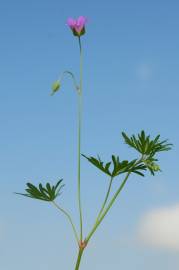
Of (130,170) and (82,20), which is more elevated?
(82,20)

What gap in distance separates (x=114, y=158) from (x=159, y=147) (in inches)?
18.1

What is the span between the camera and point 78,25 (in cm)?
388

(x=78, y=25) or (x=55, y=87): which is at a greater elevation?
(x=78, y=25)

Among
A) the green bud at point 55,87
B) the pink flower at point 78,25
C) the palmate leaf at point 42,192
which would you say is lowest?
the palmate leaf at point 42,192

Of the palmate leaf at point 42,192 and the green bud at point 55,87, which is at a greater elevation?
the green bud at point 55,87

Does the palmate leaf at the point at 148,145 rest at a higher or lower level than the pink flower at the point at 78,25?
lower

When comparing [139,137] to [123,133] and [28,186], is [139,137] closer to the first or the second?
[123,133]

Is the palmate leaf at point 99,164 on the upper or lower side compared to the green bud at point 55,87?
lower

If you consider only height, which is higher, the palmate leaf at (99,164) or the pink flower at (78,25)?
the pink flower at (78,25)

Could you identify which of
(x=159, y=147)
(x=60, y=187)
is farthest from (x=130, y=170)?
(x=60, y=187)

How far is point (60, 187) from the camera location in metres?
4.03

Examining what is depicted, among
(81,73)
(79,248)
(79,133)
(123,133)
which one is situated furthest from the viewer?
(123,133)

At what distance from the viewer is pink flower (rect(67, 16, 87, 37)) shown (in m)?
3.88

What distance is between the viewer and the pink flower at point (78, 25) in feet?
12.7
